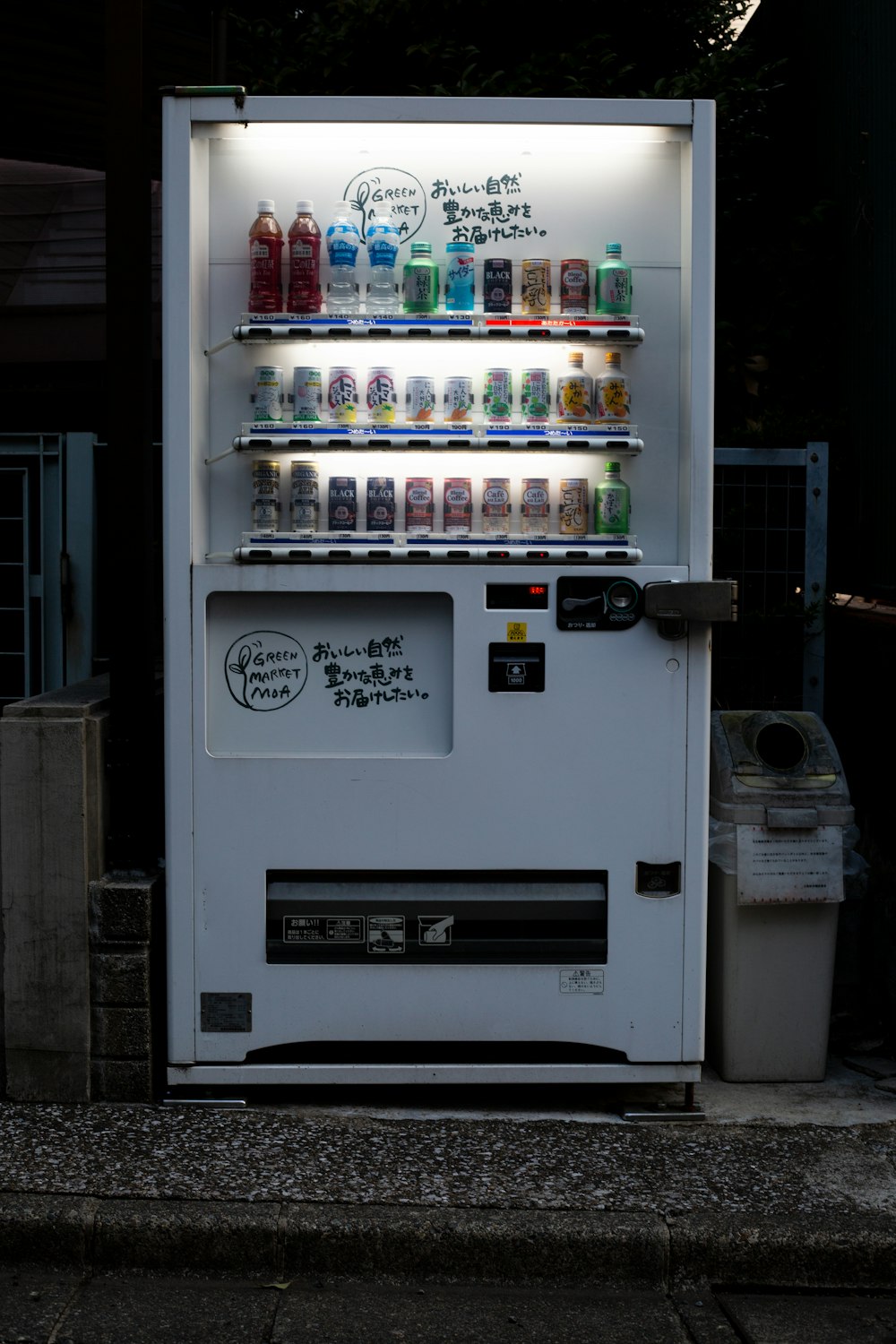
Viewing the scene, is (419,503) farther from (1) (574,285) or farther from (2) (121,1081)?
(2) (121,1081)

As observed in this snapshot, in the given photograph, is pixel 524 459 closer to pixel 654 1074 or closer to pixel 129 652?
pixel 129 652

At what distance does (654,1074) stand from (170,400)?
242 centimetres

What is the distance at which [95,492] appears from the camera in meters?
5.00

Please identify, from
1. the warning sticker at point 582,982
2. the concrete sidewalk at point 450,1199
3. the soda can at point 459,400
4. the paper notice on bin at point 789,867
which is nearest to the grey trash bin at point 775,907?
the paper notice on bin at point 789,867

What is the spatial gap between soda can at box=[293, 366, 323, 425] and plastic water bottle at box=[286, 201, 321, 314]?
0.58 ft

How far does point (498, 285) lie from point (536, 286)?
11 centimetres

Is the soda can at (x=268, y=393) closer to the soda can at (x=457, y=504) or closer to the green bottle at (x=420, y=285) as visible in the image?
the green bottle at (x=420, y=285)

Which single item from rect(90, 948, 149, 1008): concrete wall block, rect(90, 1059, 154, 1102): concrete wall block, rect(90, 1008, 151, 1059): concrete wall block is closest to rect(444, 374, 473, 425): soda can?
rect(90, 948, 149, 1008): concrete wall block

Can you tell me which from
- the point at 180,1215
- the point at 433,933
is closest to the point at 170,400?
the point at 433,933

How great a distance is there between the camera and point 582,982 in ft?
11.4

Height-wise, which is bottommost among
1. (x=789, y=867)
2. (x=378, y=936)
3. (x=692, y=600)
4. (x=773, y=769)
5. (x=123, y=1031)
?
(x=123, y=1031)

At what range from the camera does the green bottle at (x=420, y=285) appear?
132 inches

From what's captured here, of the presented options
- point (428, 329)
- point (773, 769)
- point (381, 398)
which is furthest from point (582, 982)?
point (428, 329)

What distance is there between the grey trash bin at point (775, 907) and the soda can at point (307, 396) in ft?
5.56
